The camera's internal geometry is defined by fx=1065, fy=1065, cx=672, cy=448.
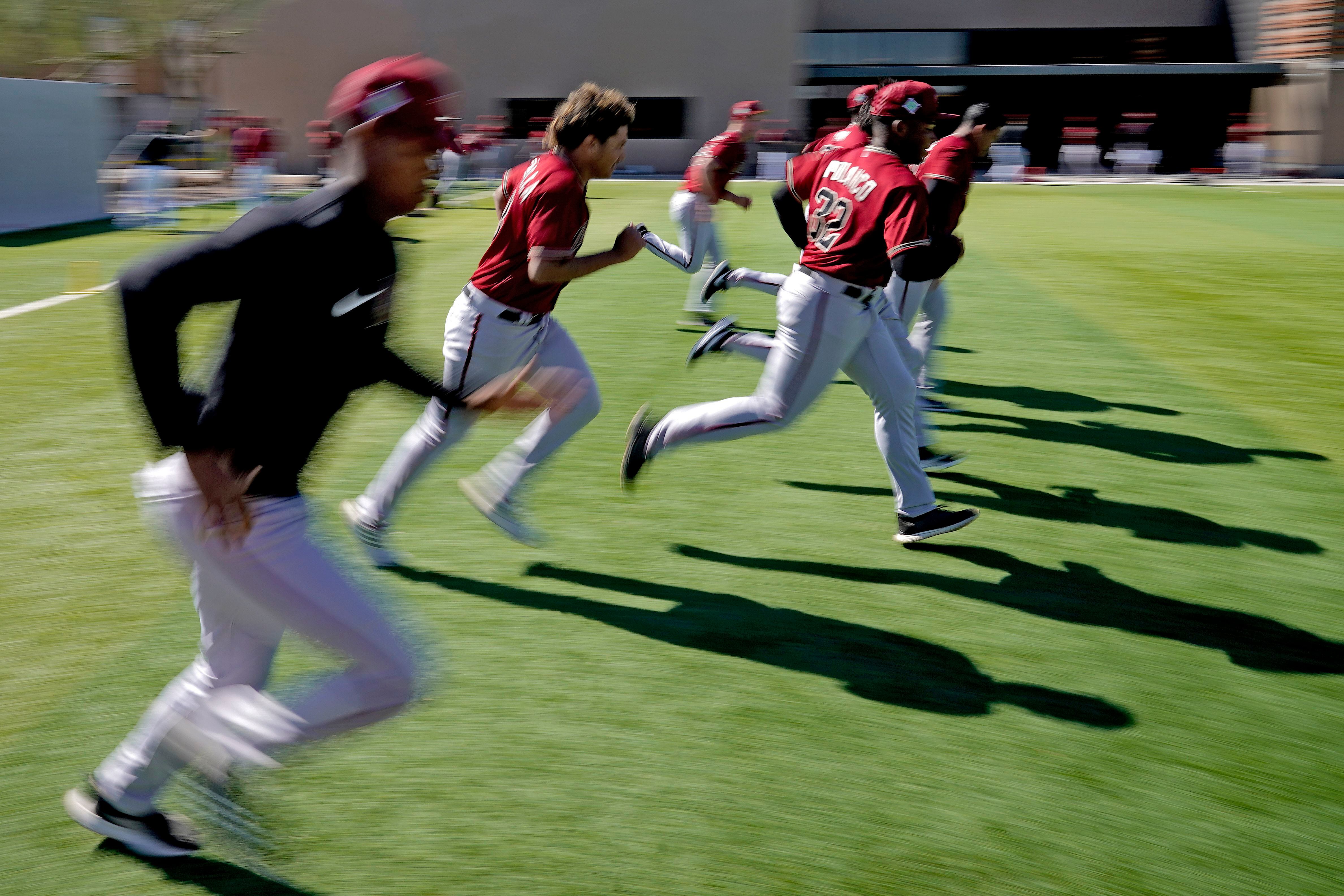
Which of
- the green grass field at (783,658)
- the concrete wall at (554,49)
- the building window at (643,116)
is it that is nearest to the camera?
the green grass field at (783,658)

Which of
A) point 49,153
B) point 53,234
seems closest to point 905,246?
point 53,234

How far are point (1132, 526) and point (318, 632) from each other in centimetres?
474

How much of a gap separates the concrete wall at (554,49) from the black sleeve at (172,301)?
37.6 meters

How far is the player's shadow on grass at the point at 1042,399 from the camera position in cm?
816

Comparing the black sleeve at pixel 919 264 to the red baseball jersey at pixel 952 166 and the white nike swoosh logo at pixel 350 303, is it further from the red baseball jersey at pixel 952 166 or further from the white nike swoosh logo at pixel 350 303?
the white nike swoosh logo at pixel 350 303

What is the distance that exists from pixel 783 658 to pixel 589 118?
241 centimetres

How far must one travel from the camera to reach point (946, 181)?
664cm

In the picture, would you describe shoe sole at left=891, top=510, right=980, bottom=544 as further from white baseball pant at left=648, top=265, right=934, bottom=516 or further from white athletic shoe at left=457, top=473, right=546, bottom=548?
white athletic shoe at left=457, top=473, right=546, bottom=548

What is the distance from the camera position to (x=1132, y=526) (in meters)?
5.86

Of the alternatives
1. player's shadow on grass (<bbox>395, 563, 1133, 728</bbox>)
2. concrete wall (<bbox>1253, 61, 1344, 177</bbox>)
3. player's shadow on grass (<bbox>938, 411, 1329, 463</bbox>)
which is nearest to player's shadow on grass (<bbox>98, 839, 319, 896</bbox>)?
player's shadow on grass (<bbox>395, 563, 1133, 728</bbox>)

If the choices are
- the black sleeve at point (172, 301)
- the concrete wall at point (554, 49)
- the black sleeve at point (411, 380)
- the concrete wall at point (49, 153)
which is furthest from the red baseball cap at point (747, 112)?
the concrete wall at point (554, 49)

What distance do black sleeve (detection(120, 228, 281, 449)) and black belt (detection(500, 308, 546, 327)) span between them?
255cm

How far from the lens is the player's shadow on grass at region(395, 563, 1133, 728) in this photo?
3994 millimetres

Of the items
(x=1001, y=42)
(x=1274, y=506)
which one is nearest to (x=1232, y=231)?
(x=1274, y=506)
